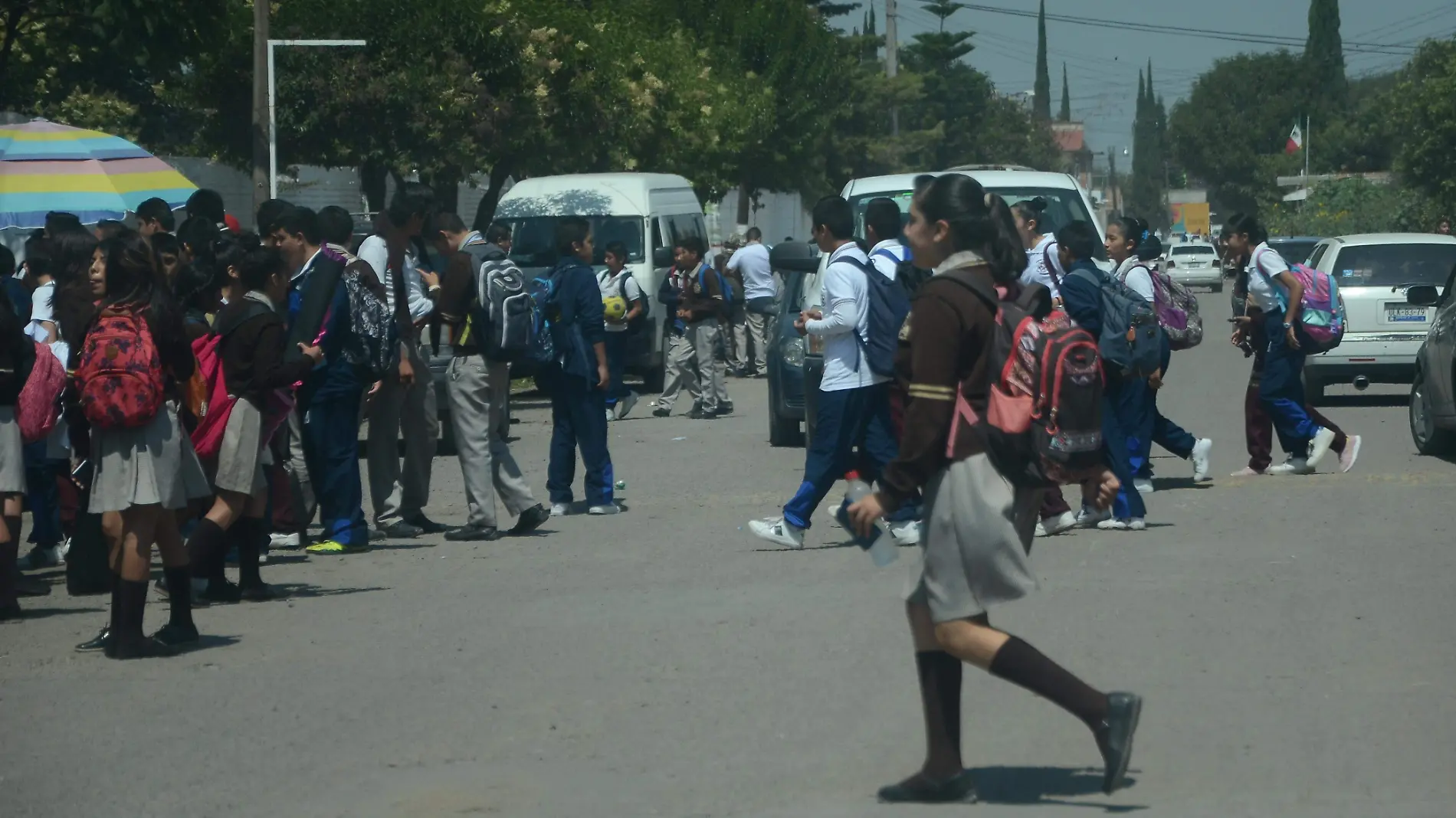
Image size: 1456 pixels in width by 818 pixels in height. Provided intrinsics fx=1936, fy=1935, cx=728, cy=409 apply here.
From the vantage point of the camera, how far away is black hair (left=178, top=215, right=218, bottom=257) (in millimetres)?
10492

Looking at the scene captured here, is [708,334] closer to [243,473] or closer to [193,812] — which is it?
[243,473]

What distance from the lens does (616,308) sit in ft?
61.1

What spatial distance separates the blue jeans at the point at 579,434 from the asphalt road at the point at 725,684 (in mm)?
880

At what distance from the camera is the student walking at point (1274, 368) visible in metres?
13.1

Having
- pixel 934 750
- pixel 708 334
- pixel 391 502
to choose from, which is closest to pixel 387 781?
pixel 934 750

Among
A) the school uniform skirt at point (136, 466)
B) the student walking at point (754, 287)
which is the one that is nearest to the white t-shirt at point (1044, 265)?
the school uniform skirt at point (136, 466)

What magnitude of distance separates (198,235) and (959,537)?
6.57m

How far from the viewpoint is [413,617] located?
8.62 meters

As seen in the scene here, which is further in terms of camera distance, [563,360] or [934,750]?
[563,360]

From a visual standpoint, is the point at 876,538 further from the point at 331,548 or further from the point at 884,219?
the point at 331,548

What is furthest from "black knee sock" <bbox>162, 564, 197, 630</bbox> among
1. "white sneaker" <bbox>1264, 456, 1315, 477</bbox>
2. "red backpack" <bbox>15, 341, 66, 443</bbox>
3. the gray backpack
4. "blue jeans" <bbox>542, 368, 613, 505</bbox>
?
"white sneaker" <bbox>1264, 456, 1315, 477</bbox>

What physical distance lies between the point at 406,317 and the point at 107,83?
3922 centimetres

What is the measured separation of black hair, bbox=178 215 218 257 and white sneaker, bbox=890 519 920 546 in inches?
158

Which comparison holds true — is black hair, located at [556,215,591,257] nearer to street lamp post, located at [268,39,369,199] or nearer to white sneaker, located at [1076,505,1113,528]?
white sneaker, located at [1076,505,1113,528]
